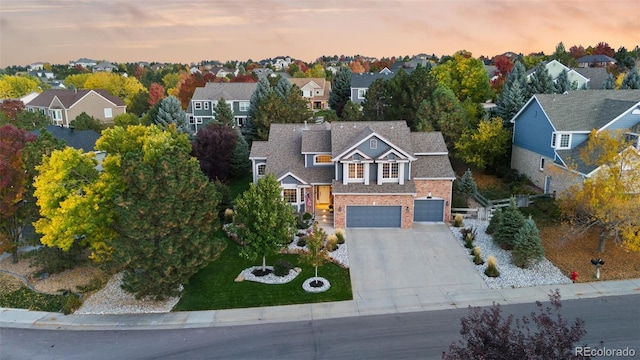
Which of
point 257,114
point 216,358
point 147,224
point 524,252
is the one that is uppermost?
point 257,114

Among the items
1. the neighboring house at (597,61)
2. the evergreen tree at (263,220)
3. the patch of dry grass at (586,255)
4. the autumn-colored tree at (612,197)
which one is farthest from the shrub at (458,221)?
the neighboring house at (597,61)

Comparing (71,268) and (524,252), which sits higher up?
(524,252)

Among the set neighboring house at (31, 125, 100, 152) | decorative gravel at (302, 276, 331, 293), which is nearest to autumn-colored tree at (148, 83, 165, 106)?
neighboring house at (31, 125, 100, 152)

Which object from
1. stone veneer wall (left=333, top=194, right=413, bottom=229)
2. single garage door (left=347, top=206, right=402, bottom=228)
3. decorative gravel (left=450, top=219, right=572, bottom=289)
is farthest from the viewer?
single garage door (left=347, top=206, right=402, bottom=228)

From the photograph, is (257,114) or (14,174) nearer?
(14,174)

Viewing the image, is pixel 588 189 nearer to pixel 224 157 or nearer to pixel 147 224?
pixel 147 224

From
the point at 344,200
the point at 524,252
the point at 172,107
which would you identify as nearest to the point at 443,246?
the point at 524,252

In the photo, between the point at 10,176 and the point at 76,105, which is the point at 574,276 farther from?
the point at 76,105

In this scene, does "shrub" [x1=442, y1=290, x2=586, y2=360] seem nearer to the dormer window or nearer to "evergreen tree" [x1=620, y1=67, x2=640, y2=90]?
the dormer window
